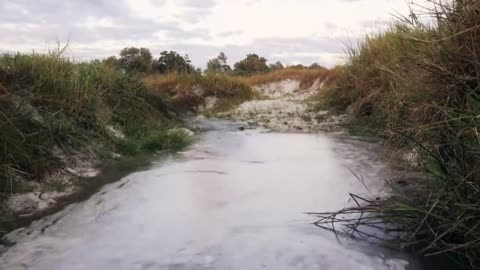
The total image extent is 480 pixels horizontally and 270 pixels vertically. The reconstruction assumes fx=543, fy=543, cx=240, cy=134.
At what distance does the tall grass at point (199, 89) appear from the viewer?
14750 mm

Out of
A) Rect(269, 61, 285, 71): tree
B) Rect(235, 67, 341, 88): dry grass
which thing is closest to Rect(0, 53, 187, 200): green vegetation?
Rect(235, 67, 341, 88): dry grass

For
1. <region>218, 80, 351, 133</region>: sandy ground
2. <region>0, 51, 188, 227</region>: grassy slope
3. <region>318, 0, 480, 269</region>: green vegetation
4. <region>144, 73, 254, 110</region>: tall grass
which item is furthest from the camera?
<region>144, 73, 254, 110</region>: tall grass

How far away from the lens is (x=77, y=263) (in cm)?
313

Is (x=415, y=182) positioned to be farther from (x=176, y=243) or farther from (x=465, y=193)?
(x=176, y=243)

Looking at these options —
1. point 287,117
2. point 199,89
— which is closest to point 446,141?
point 287,117

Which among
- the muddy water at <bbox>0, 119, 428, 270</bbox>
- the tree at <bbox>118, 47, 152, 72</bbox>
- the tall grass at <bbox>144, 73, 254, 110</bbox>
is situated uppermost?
the tree at <bbox>118, 47, 152, 72</bbox>

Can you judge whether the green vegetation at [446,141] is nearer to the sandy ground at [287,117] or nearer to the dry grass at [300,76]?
the sandy ground at [287,117]

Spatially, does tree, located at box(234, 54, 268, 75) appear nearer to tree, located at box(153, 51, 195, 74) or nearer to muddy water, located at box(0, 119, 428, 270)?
tree, located at box(153, 51, 195, 74)

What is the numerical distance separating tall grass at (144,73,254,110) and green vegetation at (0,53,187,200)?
4.87 meters

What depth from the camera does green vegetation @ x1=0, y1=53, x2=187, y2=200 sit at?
15.3 feet

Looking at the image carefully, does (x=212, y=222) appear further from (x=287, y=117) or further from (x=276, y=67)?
(x=276, y=67)

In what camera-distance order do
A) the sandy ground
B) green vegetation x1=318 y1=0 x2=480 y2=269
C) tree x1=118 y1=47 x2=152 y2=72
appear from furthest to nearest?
1. tree x1=118 y1=47 x2=152 y2=72
2. the sandy ground
3. green vegetation x1=318 y1=0 x2=480 y2=269

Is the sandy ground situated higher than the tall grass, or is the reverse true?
the tall grass

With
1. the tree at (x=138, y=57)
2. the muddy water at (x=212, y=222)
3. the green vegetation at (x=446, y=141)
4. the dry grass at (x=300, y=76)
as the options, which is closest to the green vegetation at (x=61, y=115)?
the muddy water at (x=212, y=222)
